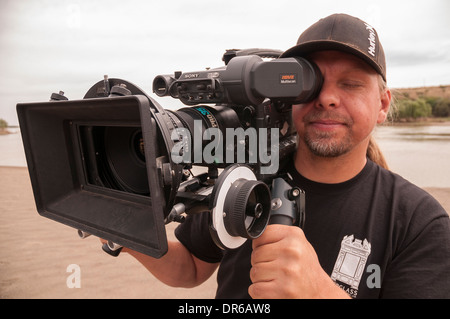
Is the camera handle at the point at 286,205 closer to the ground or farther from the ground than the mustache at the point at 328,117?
closer to the ground

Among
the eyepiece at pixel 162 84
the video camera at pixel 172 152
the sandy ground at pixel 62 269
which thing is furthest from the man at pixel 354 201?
the sandy ground at pixel 62 269

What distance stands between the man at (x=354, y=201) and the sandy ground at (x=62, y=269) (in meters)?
2.08

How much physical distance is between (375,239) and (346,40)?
2.05 feet

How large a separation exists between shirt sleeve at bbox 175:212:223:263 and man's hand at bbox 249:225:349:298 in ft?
1.79

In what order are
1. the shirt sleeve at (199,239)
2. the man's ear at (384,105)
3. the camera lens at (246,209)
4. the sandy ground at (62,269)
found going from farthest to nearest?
the sandy ground at (62,269) < the shirt sleeve at (199,239) < the man's ear at (384,105) < the camera lens at (246,209)

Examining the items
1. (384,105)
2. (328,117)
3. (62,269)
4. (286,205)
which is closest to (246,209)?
(286,205)

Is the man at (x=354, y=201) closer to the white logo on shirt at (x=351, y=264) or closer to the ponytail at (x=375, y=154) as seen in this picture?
the white logo on shirt at (x=351, y=264)

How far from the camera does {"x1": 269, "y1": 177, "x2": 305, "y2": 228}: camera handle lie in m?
0.84

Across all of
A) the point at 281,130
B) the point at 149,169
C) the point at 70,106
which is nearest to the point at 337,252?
the point at 281,130

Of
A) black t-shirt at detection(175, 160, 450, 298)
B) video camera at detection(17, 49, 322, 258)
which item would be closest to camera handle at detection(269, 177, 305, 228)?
video camera at detection(17, 49, 322, 258)

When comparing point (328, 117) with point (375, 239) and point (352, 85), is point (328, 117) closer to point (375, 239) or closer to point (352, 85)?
point (352, 85)

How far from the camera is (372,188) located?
1093 mm

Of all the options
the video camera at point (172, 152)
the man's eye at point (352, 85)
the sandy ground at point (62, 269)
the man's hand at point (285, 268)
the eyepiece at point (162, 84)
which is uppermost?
the eyepiece at point (162, 84)

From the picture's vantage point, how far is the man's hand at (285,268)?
28.4 inches
